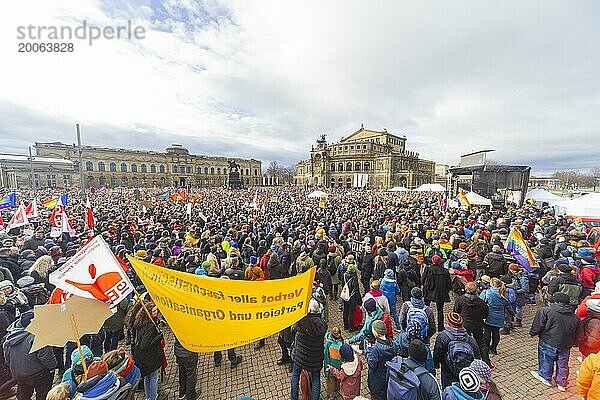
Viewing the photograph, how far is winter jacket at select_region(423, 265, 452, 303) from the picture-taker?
240 inches

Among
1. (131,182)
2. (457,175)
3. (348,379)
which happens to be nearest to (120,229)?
(348,379)

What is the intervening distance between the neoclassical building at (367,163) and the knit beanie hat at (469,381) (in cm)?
7298

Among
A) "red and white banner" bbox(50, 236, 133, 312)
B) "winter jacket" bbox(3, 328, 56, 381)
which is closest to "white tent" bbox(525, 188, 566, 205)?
"red and white banner" bbox(50, 236, 133, 312)

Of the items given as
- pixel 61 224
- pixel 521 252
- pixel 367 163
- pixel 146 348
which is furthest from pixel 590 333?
pixel 367 163

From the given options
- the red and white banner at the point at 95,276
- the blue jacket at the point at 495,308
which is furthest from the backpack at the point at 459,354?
the red and white banner at the point at 95,276

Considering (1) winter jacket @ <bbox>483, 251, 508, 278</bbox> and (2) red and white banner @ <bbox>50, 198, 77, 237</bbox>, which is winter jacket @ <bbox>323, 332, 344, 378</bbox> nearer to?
(1) winter jacket @ <bbox>483, 251, 508, 278</bbox>

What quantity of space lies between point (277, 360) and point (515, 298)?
18.3ft

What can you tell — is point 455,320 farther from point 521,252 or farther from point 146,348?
point 521,252

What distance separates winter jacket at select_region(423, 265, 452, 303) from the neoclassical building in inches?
2722

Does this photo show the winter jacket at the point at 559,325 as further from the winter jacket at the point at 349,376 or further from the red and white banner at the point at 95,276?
the red and white banner at the point at 95,276

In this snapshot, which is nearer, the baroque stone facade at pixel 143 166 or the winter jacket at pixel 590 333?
the winter jacket at pixel 590 333

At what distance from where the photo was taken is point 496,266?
686 centimetres

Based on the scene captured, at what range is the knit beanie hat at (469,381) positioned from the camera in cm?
256

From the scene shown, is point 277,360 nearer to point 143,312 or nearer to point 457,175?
point 143,312
